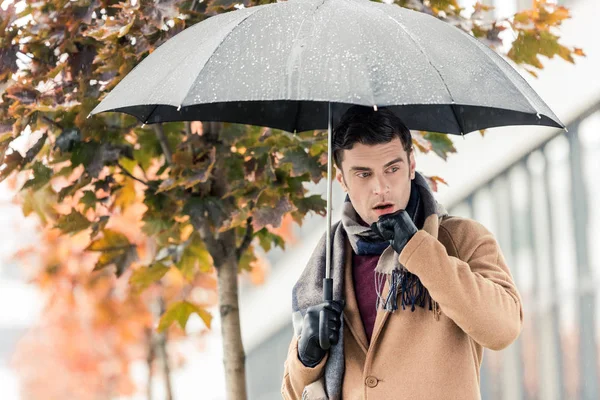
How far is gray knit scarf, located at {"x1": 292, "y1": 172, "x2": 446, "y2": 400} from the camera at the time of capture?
3158 millimetres

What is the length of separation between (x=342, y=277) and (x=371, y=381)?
34 cm

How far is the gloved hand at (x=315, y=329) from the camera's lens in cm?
316

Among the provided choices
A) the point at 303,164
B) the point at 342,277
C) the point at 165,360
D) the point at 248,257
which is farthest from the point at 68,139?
the point at 165,360

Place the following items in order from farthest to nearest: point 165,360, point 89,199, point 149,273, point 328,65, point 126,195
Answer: point 165,360
point 126,195
point 149,273
point 89,199
point 328,65

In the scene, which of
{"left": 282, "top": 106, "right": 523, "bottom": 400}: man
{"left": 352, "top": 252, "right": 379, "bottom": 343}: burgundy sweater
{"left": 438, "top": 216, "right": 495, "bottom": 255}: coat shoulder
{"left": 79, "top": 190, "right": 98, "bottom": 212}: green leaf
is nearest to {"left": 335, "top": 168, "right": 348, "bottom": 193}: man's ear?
{"left": 282, "top": 106, "right": 523, "bottom": 400}: man

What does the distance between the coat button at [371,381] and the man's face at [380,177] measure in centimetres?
47

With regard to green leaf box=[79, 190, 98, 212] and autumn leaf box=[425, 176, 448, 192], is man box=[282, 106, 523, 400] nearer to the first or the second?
autumn leaf box=[425, 176, 448, 192]

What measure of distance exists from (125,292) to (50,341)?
12.8ft

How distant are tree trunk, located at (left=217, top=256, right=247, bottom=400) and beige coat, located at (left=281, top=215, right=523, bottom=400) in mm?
1701

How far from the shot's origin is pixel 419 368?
10.3ft

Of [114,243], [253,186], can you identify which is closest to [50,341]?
[114,243]

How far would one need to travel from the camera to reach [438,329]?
10.3 feet

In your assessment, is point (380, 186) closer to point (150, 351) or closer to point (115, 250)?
point (115, 250)

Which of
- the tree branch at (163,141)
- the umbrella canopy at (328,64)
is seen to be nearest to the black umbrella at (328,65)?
the umbrella canopy at (328,64)
